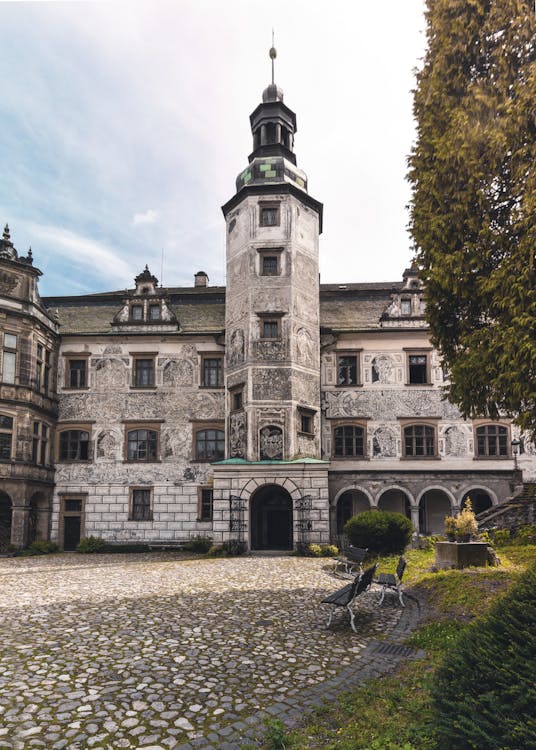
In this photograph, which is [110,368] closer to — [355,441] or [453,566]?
[355,441]

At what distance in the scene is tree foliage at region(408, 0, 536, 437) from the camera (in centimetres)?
1044

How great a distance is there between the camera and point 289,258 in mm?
24812

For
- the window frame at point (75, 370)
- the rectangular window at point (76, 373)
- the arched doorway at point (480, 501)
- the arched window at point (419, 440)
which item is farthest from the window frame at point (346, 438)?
the rectangular window at point (76, 373)

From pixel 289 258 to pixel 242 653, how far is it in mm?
19282

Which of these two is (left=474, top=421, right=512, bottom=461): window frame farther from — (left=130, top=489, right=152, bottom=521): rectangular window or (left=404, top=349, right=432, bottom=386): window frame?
(left=130, top=489, right=152, bottom=521): rectangular window

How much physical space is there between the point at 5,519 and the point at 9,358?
740 centimetres

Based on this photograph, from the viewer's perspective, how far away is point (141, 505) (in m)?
26.2

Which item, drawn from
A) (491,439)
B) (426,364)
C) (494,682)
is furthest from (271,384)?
(494,682)

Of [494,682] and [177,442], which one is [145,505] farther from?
[494,682]

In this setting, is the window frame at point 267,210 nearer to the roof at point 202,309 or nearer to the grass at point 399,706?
the roof at point 202,309

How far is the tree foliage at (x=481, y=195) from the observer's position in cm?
1044

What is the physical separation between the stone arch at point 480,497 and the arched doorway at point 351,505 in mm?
4419

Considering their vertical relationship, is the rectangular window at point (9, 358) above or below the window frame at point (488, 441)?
above

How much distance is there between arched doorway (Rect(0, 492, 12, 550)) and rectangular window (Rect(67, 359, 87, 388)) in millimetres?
5973
